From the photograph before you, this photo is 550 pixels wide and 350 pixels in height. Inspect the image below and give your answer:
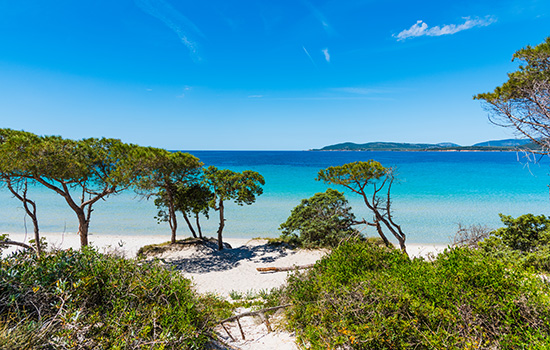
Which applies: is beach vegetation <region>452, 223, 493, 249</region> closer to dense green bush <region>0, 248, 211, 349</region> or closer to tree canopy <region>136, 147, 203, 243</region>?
dense green bush <region>0, 248, 211, 349</region>

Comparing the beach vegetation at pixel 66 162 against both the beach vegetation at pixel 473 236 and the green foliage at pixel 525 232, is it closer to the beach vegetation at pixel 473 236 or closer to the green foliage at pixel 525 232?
the beach vegetation at pixel 473 236

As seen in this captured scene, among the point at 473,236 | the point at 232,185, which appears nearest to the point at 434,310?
the point at 473,236

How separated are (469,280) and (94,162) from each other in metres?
12.8

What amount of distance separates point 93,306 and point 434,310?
15.5 feet

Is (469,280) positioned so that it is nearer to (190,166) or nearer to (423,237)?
(190,166)

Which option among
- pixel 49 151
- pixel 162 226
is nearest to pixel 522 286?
pixel 49 151

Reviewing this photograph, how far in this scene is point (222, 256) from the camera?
12.6 metres

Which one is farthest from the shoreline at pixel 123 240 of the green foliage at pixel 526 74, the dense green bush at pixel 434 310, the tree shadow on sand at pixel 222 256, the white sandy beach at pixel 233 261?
the dense green bush at pixel 434 310

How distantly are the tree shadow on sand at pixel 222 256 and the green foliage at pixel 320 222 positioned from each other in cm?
117

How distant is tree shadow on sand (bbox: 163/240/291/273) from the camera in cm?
1137

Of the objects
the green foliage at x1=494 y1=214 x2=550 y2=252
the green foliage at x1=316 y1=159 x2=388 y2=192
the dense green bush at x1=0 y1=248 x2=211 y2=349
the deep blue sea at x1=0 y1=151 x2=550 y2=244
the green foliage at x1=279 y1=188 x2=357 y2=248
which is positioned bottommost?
the deep blue sea at x1=0 y1=151 x2=550 y2=244

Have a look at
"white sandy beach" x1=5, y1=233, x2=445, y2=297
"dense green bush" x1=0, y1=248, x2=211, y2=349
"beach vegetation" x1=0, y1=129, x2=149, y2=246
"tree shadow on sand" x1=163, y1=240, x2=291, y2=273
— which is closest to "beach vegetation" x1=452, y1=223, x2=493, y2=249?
"white sandy beach" x1=5, y1=233, x2=445, y2=297

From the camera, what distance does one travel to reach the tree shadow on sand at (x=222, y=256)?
11366 millimetres

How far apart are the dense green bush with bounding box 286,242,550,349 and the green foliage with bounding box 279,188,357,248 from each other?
8.74 meters
